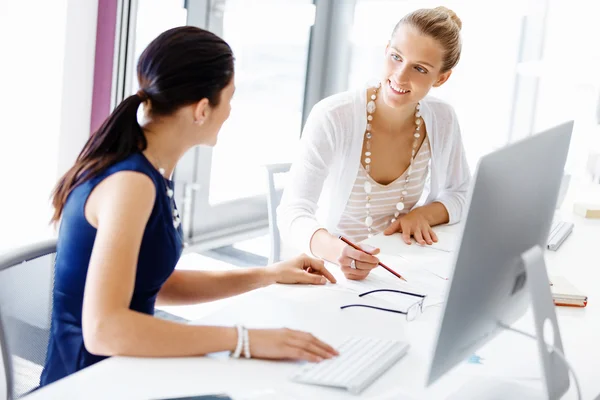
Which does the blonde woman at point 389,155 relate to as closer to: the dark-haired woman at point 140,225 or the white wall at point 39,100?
the dark-haired woman at point 140,225

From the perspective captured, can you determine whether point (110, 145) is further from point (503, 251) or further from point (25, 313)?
point (503, 251)

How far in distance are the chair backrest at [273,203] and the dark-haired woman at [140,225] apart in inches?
29.9

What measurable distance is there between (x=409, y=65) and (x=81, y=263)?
3.59 feet

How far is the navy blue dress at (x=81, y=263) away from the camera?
147cm

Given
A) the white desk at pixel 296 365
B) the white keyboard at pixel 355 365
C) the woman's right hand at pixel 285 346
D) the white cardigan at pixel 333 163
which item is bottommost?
the white desk at pixel 296 365

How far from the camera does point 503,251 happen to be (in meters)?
1.23

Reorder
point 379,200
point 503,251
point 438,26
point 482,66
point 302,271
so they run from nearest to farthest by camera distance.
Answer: point 503,251
point 302,271
point 438,26
point 379,200
point 482,66

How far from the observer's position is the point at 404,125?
7.80 ft

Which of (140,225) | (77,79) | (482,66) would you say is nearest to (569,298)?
(140,225)

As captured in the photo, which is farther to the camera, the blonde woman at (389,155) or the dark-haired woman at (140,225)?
the blonde woman at (389,155)

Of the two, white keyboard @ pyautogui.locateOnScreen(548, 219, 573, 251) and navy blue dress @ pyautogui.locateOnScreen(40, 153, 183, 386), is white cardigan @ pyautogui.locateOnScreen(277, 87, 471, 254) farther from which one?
navy blue dress @ pyautogui.locateOnScreen(40, 153, 183, 386)

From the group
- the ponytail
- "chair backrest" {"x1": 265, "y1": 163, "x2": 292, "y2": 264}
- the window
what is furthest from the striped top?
the window

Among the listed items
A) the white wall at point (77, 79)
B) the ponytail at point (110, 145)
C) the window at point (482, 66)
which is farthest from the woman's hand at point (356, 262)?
the window at point (482, 66)

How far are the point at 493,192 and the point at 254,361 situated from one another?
0.51 m
